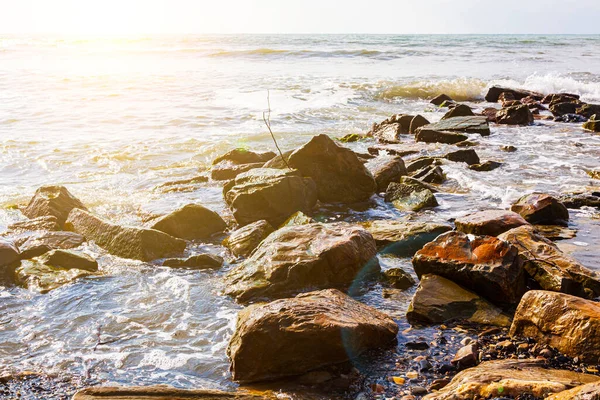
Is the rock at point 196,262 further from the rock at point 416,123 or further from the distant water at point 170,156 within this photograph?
the rock at point 416,123

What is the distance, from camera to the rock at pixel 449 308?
4.55 metres

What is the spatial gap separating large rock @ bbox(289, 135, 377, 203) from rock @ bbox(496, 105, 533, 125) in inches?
342

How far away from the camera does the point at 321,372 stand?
12.7 feet

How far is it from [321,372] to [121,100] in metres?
17.5

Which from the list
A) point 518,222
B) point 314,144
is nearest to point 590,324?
point 518,222

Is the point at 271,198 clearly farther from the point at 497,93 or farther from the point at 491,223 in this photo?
the point at 497,93

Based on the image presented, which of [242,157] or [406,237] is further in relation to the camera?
[242,157]

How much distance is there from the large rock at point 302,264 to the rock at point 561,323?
1689 millimetres

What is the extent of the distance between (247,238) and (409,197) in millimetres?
2841

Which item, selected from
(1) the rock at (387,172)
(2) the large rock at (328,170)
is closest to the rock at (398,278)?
(2) the large rock at (328,170)

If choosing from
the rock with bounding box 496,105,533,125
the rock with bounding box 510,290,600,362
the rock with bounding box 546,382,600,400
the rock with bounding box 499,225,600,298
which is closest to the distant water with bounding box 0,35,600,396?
the rock with bounding box 496,105,533,125

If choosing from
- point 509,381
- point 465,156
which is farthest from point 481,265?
point 465,156

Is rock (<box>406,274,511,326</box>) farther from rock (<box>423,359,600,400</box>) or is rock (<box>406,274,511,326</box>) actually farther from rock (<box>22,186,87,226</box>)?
rock (<box>22,186,87,226</box>)

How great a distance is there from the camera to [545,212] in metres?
7.05
